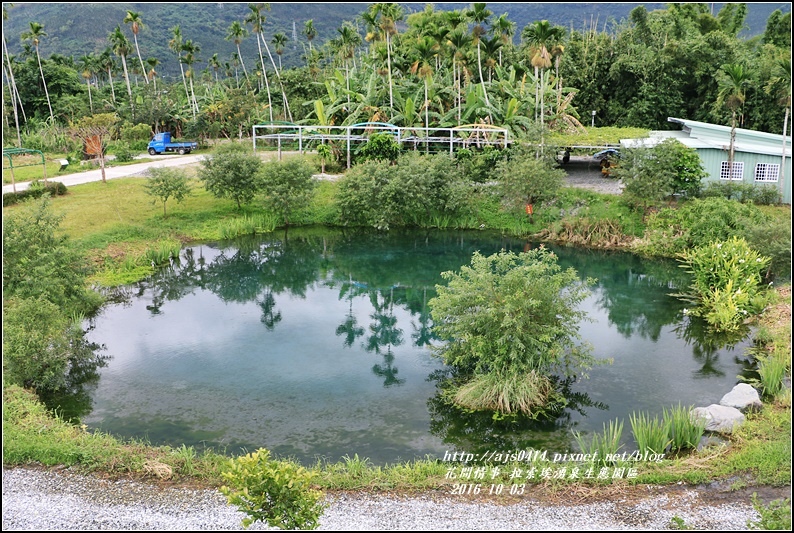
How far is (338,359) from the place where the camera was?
18.4m

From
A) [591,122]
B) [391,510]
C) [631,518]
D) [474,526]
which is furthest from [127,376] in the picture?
[591,122]

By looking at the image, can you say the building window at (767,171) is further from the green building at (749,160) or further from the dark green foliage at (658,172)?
the dark green foliage at (658,172)

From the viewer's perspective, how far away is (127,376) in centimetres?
1733

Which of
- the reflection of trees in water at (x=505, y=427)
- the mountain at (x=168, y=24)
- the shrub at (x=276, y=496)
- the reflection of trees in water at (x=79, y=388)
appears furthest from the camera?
the mountain at (x=168, y=24)

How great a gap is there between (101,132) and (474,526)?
33278 millimetres

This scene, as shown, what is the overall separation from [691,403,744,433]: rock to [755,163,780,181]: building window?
865 inches

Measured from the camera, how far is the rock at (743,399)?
1451cm

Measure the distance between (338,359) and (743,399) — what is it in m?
9.53

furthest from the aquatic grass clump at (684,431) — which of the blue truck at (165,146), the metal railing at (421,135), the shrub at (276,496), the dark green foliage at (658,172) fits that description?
the blue truck at (165,146)

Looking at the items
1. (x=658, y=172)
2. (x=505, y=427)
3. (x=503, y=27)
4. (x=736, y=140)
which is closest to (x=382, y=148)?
(x=503, y=27)

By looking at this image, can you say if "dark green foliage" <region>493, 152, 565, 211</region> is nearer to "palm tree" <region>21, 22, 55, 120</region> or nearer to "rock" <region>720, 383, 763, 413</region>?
"rock" <region>720, 383, 763, 413</region>

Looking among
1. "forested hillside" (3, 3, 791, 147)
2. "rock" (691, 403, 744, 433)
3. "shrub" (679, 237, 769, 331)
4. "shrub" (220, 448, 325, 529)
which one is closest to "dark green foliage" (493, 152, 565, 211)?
"forested hillside" (3, 3, 791, 147)

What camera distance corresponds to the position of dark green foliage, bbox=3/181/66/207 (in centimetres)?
3089

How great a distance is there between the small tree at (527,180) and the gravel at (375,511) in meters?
20.7
